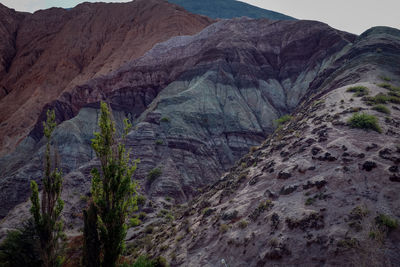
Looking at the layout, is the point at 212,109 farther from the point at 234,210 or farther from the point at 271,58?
the point at 234,210

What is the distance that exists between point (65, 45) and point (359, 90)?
258ft

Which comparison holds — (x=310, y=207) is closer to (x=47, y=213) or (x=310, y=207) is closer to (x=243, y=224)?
(x=243, y=224)

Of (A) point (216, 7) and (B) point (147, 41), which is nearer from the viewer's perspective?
(B) point (147, 41)

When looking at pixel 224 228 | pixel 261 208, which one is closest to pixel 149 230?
pixel 224 228

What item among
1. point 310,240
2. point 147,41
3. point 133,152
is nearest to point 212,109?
point 133,152

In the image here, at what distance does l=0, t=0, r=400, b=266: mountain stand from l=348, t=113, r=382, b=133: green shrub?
93mm

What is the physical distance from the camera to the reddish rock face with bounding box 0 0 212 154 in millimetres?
62169

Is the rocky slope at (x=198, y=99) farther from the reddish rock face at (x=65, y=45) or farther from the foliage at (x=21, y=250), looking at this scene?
the foliage at (x=21, y=250)

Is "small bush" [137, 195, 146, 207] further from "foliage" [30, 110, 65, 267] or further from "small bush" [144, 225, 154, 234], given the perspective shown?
"foliage" [30, 110, 65, 267]

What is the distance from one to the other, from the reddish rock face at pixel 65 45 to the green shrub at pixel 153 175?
40.7m

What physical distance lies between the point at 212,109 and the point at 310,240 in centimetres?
2735

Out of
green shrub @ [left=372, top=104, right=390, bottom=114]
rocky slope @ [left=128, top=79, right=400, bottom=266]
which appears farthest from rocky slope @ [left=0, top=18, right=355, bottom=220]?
green shrub @ [left=372, top=104, right=390, bottom=114]

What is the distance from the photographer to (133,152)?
94.4 feet

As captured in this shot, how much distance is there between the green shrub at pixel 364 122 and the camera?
13734 mm
